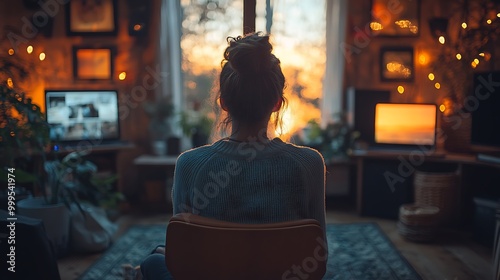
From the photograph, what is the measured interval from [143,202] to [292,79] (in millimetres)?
1883

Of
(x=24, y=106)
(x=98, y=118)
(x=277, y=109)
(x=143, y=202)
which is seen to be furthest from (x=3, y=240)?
(x=143, y=202)

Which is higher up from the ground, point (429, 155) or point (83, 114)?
point (83, 114)

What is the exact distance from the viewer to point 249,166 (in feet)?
4.13

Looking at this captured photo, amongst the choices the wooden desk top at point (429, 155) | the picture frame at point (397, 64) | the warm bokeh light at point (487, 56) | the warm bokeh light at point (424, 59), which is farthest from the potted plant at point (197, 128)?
the warm bokeh light at point (487, 56)

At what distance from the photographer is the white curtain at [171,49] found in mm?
4277

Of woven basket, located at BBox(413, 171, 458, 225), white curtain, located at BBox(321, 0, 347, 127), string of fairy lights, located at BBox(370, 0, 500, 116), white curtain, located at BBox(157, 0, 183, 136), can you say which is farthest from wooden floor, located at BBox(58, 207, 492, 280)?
white curtain, located at BBox(157, 0, 183, 136)

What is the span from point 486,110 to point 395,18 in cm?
128

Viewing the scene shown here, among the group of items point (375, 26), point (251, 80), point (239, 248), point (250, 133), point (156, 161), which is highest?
point (375, 26)

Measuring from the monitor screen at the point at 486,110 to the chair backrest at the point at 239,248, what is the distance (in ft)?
9.33

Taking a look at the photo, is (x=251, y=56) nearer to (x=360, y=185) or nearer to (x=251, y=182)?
(x=251, y=182)

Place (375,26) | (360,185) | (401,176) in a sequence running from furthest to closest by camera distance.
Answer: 1. (375,26)
2. (360,185)
3. (401,176)

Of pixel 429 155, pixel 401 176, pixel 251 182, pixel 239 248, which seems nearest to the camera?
pixel 239 248

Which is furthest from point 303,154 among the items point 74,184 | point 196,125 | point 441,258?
point 196,125

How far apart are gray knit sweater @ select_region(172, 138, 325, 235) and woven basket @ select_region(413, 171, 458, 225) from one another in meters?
2.46
